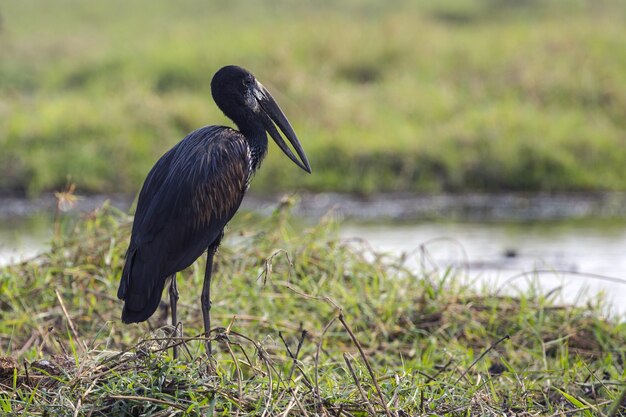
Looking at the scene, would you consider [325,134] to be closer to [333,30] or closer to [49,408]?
[333,30]

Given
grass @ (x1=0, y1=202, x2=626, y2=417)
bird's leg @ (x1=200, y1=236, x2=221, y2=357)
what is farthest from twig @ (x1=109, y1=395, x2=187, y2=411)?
bird's leg @ (x1=200, y1=236, x2=221, y2=357)

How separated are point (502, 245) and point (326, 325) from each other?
4338 mm

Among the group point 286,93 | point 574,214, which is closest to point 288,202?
point 574,214

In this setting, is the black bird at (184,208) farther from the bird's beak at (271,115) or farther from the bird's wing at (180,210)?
the bird's beak at (271,115)

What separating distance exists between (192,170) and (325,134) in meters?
7.79

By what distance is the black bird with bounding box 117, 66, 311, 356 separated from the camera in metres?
4.14

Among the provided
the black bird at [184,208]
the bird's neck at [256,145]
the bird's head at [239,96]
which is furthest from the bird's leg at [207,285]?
the bird's head at [239,96]

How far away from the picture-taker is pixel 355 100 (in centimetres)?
1316

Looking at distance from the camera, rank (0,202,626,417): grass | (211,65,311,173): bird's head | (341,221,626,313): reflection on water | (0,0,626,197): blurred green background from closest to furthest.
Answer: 1. (0,202,626,417): grass
2. (211,65,311,173): bird's head
3. (341,221,626,313): reflection on water
4. (0,0,626,197): blurred green background

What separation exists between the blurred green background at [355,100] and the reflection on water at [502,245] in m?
1.44

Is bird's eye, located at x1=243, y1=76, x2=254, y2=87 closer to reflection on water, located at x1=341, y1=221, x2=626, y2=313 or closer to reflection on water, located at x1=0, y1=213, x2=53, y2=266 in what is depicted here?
reflection on water, located at x1=341, y1=221, x2=626, y2=313

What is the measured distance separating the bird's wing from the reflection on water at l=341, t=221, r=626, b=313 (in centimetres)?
321

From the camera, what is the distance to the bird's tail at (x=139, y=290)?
13.4 ft

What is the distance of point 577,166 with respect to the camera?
12.0m
